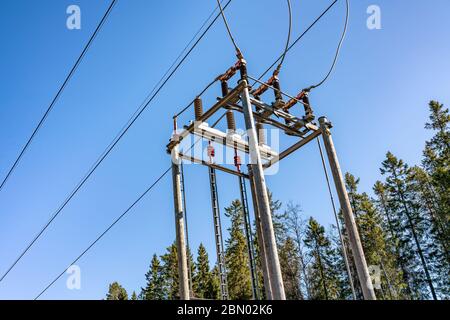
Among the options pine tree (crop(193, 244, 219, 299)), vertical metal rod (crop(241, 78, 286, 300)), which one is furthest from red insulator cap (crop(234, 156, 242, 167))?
pine tree (crop(193, 244, 219, 299))

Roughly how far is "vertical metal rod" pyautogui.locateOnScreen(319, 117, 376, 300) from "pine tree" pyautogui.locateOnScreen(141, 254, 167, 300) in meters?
38.2

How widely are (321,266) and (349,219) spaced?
103 feet

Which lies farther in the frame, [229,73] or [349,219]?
[229,73]

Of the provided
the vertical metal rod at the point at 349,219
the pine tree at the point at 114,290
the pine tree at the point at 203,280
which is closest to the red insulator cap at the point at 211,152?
the vertical metal rod at the point at 349,219

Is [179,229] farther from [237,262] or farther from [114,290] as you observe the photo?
[114,290]

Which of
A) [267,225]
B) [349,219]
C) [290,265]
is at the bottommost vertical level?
[267,225]

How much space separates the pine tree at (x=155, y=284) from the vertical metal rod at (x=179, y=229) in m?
36.6

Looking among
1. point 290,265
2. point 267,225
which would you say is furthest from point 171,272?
point 267,225

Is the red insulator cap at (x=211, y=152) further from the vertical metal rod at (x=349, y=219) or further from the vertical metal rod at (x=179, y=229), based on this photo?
the vertical metal rod at (x=349, y=219)

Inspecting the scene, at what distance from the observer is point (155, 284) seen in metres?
41.5

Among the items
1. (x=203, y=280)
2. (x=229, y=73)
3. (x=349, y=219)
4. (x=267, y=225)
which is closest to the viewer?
(x=267, y=225)

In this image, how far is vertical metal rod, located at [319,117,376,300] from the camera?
18.9 ft

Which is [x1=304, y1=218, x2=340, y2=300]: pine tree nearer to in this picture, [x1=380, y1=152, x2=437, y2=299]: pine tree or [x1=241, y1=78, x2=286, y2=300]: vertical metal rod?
[x1=380, y1=152, x2=437, y2=299]: pine tree

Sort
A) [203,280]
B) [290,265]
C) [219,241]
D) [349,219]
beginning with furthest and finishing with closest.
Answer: [203,280] < [290,265] < [219,241] < [349,219]
